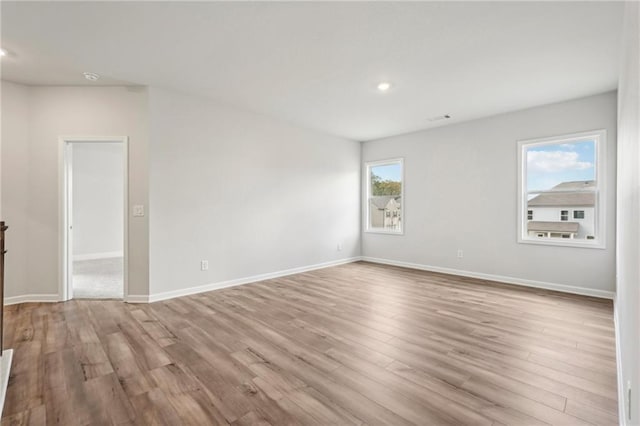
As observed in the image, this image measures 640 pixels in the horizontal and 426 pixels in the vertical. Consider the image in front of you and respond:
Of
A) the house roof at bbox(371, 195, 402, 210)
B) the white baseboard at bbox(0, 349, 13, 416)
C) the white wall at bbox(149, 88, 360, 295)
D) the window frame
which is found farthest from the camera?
the house roof at bbox(371, 195, 402, 210)

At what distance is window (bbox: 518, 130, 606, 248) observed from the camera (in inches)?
157

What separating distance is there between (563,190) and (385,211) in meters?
3.04

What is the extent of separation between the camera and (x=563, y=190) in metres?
4.25

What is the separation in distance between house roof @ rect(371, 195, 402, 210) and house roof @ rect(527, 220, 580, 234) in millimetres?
2358

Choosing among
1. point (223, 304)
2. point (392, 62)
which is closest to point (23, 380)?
point (223, 304)

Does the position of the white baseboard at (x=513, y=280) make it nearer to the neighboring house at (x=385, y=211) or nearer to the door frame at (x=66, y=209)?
the neighboring house at (x=385, y=211)

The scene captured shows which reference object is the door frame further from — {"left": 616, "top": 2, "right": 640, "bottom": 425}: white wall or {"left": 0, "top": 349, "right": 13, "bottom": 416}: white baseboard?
{"left": 616, "top": 2, "right": 640, "bottom": 425}: white wall

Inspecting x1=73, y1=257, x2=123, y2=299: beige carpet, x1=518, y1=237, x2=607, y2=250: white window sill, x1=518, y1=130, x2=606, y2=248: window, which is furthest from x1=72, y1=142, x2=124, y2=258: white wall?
x1=518, y1=237, x2=607, y2=250: white window sill

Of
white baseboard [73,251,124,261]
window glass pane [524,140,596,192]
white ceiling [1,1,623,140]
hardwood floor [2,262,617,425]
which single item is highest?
white ceiling [1,1,623,140]

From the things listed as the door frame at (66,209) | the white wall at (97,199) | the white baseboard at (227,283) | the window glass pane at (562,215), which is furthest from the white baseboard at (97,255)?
the window glass pane at (562,215)

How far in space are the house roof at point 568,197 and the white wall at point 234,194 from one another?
3.43 meters

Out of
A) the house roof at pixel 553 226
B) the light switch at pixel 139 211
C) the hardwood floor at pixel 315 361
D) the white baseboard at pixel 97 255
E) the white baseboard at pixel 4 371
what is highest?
the light switch at pixel 139 211

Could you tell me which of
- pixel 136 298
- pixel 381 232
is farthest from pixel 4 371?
pixel 381 232

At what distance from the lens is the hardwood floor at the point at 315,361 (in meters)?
1.71
